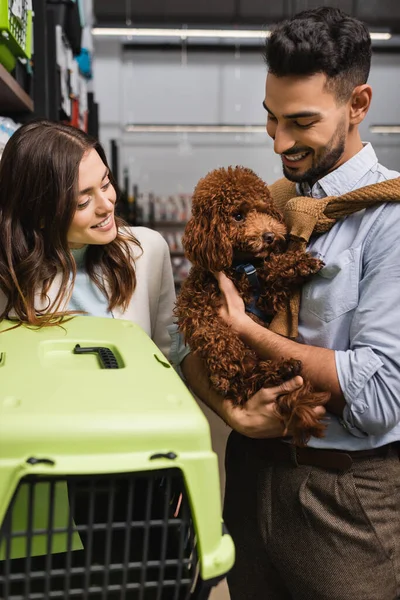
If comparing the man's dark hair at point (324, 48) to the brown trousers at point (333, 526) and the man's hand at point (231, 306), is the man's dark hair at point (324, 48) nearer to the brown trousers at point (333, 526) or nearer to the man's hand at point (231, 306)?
the man's hand at point (231, 306)

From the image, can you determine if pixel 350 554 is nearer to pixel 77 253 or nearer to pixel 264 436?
pixel 264 436

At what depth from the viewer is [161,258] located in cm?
141

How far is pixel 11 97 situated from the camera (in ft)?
5.55

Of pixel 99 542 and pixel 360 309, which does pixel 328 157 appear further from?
pixel 99 542

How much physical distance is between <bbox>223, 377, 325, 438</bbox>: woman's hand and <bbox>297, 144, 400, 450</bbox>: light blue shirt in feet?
0.28

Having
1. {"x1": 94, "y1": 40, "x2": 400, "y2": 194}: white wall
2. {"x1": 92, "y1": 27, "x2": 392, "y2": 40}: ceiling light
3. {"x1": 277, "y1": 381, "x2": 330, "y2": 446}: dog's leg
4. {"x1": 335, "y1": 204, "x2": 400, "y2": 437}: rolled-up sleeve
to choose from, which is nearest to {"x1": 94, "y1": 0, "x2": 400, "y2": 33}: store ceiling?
{"x1": 92, "y1": 27, "x2": 392, "y2": 40}: ceiling light

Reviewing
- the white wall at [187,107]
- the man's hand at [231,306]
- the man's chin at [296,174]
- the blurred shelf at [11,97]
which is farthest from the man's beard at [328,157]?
the white wall at [187,107]

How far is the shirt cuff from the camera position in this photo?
99 centimetres

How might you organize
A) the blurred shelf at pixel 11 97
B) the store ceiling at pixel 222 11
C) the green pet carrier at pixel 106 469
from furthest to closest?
the store ceiling at pixel 222 11, the blurred shelf at pixel 11 97, the green pet carrier at pixel 106 469

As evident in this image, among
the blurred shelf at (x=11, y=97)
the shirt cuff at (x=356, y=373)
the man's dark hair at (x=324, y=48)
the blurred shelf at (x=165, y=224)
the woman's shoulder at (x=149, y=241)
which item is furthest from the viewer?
the blurred shelf at (x=165, y=224)

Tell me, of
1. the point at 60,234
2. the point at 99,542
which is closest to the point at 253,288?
the point at 60,234

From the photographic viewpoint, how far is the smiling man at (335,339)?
40.1 inches

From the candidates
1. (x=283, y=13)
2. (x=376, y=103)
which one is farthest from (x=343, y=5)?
(x=376, y=103)

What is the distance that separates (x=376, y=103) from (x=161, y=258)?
5.81 m
